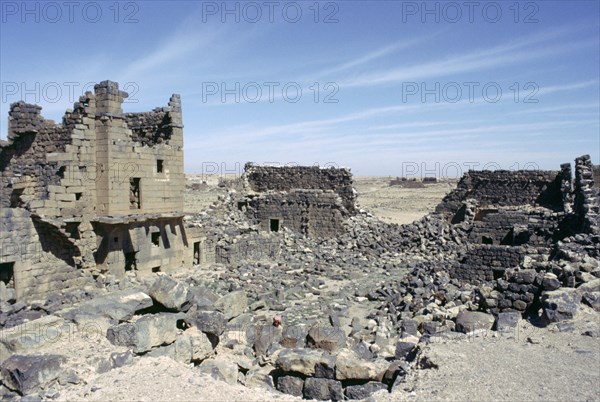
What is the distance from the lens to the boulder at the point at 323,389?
28.0 feet

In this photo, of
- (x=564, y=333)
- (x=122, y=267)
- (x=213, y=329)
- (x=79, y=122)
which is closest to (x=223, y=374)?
(x=213, y=329)

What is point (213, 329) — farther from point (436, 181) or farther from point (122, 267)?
point (436, 181)

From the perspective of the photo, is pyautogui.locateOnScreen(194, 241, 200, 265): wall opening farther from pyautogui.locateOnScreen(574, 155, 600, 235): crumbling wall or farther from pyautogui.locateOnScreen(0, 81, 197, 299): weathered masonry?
pyautogui.locateOnScreen(574, 155, 600, 235): crumbling wall

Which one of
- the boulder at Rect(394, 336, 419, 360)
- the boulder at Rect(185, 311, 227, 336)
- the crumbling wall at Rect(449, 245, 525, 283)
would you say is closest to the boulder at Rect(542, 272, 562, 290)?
the boulder at Rect(394, 336, 419, 360)

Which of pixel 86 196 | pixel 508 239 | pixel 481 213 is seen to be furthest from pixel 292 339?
pixel 481 213

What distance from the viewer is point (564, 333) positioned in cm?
895

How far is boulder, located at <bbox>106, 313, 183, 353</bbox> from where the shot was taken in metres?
8.67

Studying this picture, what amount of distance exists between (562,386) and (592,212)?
41.8 ft

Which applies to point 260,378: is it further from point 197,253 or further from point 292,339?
point 197,253

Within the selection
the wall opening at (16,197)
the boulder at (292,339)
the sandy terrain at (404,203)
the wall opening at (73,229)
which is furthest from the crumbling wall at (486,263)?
the sandy terrain at (404,203)

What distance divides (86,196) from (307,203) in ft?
43.4

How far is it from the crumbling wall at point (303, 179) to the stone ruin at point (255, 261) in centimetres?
8

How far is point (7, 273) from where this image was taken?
13852mm

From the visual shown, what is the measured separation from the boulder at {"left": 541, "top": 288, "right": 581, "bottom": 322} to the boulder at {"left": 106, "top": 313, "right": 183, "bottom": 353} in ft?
22.8
